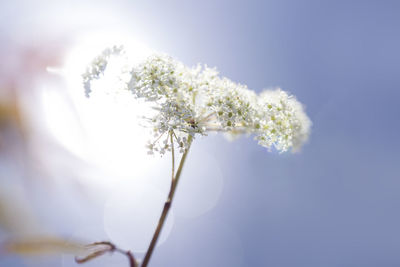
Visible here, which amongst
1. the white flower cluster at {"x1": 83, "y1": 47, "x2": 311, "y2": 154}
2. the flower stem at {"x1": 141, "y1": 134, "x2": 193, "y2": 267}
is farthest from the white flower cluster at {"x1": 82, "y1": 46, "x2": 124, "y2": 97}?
the flower stem at {"x1": 141, "y1": 134, "x2": 193, "y2": 267}

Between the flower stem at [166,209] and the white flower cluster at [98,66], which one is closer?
the flower stem at [166,209]

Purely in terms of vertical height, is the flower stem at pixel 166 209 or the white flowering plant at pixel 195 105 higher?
the white flowering plant at pixel 195 105

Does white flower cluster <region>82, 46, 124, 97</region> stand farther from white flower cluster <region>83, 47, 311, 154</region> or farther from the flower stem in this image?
the flower stem

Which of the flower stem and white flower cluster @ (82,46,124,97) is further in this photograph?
white flower cluster @ (82,46,124,97)

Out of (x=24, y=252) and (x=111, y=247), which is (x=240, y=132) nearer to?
(x=111, y=247)

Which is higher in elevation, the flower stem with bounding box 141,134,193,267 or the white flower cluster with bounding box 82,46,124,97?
the white flower cluster with bounding box 82,46,124,97

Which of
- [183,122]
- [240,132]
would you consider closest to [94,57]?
[183,122]

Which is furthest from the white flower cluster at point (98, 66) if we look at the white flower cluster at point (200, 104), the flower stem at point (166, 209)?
the flower stem at point (166, 209)

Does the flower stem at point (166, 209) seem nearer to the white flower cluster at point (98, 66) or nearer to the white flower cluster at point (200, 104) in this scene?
the white flower cluster at point (200, 104)

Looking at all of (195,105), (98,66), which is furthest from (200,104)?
(98,66)
